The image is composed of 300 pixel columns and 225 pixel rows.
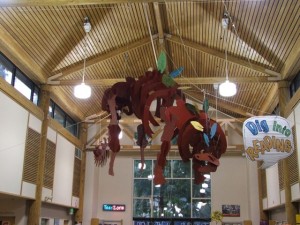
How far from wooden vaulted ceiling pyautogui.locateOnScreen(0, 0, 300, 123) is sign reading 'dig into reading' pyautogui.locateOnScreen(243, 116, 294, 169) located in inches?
121

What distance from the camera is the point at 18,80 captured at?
1060cm

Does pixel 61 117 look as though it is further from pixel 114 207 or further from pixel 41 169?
pixel 114 207

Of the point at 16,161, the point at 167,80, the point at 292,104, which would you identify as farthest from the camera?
the point at 292,104

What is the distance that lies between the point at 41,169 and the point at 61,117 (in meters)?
3.29

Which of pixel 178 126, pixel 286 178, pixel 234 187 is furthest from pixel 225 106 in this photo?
pixel 178 126

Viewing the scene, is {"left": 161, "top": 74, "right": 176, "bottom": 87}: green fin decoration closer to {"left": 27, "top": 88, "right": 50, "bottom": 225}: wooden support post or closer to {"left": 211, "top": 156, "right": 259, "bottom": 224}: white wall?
{"left": 27, "top": 88, "right": 50, "bottom": 225}: wooden support post

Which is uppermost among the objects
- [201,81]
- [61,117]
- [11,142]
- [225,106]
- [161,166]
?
[225,106]

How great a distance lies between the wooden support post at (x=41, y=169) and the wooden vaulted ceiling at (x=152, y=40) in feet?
1.59

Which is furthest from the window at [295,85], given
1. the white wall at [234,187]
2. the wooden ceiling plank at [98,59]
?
the white wall at [234,187]

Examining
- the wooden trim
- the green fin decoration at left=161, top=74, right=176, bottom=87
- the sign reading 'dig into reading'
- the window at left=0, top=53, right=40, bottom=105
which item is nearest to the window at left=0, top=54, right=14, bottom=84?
the window at left=0, top=53, right=40, bottom=105

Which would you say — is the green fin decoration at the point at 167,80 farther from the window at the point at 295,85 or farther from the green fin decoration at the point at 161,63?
the window at the point at 295,85

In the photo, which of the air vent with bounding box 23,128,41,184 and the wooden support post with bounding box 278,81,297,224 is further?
the air vent with bounding box 23,128,41,184

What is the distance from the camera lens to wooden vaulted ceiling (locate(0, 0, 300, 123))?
351 inches

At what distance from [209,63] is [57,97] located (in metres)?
4.99
